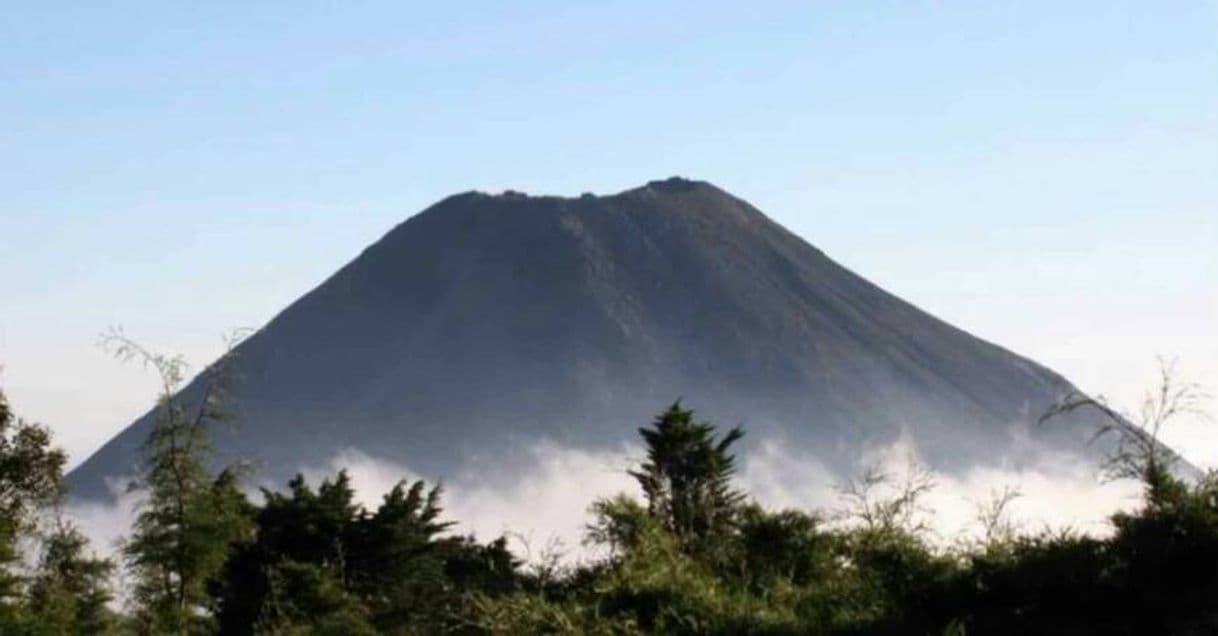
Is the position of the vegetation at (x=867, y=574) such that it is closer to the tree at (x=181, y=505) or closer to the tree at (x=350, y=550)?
the tree at (x=181, y=505)

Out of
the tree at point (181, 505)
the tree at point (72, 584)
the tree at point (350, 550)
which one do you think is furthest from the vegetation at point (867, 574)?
the tree at point (350, 550)

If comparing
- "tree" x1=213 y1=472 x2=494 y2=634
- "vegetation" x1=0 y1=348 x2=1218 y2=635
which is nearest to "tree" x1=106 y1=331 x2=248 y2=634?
"tree" x1=213 y1=472 x2=494 y2=634

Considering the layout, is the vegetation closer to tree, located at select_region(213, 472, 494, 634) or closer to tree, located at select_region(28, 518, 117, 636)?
tree, located at select_region(28, 518, 117, 636)

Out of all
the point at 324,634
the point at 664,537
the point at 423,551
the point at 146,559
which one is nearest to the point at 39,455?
the point at 146,559

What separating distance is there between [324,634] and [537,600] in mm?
28689

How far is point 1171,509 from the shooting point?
690 centimetres

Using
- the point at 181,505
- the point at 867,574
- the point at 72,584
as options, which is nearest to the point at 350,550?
the point at 72,584

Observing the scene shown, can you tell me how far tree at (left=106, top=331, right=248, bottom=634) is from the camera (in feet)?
109

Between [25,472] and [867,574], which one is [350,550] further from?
[867,574]

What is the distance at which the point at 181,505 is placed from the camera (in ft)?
116

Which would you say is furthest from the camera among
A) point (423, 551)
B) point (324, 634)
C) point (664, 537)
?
point (423, 551)

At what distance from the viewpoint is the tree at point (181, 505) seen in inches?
1313

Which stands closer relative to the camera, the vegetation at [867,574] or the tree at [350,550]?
the vegetation at [867,574]

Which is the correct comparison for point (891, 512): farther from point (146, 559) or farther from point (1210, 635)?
point (146, 559)
